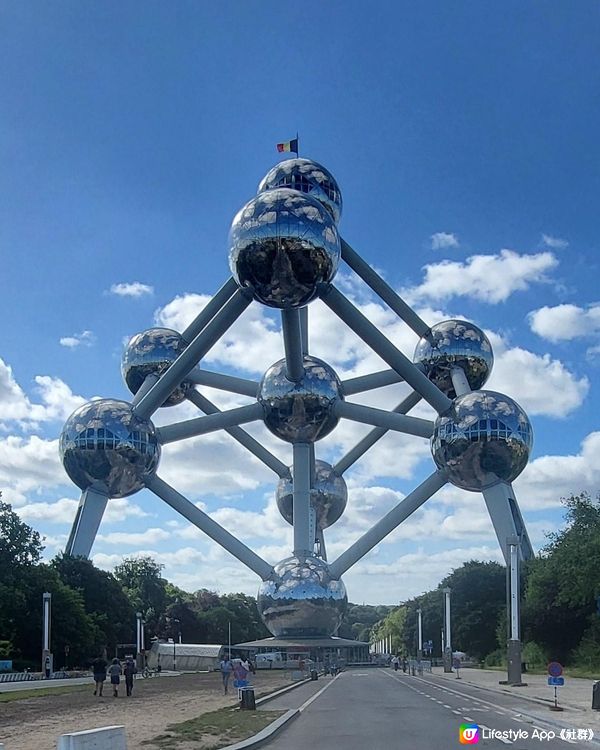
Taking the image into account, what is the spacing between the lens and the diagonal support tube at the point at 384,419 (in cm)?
3064

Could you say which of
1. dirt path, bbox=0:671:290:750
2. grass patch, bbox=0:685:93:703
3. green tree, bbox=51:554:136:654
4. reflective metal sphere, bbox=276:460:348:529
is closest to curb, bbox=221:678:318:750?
dirt path, bbox=0:671:290:750

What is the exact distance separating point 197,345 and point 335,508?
10860mm

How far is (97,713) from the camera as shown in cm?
1877

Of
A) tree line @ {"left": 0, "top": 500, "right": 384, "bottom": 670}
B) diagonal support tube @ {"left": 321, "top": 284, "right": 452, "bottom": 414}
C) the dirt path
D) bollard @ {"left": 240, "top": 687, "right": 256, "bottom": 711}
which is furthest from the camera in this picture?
tree line @ {"left": 0, "top": 500, "right": 384, "bottom": 670}

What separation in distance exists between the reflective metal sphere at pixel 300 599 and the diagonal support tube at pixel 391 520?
1466mm

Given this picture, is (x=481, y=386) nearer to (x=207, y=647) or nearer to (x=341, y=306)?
(x=341, y=306)

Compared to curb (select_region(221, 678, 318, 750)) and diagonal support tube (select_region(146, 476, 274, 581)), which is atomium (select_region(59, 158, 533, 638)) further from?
curb (select_region(221, 678, 318, 750))

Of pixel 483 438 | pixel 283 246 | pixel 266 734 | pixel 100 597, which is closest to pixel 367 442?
pixel 483 438

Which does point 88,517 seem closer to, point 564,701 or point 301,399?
point 301,399

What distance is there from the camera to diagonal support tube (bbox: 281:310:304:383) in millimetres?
26891

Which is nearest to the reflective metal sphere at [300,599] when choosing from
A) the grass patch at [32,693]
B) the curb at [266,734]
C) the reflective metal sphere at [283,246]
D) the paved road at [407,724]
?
the paved road at [407,724]

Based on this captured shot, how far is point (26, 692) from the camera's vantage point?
88.3 ft

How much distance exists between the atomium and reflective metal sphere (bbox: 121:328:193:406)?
5 cm

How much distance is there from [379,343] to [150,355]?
956 cm
